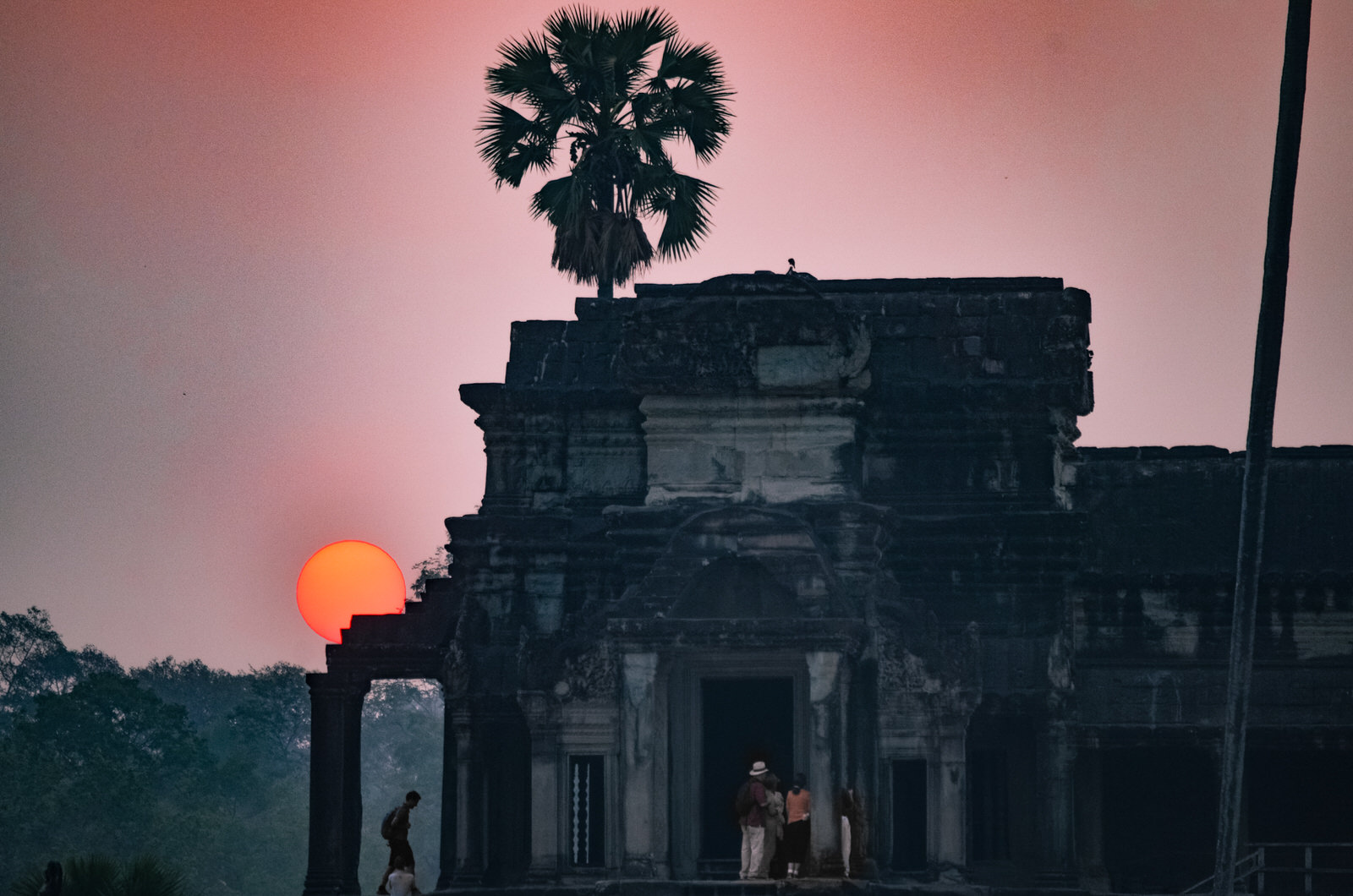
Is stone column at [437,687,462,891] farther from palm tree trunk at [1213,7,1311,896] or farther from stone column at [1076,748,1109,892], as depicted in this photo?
palm tree trunk at [1213,7,1311,896]

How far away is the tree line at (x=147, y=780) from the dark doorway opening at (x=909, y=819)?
820 inches

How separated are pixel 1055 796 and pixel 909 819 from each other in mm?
2004

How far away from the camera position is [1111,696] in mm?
29484

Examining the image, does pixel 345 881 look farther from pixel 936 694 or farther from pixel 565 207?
pixel 565 207

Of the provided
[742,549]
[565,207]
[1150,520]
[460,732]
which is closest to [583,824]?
[460,732]

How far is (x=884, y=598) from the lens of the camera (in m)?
28.1

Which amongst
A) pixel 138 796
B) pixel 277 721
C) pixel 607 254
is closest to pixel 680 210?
pixel 607 254

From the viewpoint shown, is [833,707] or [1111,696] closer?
[833,707]

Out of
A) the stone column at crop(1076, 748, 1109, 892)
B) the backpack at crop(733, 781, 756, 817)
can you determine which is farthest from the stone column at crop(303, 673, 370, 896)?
the stone column at crop(1076, 748, 1109, 892)

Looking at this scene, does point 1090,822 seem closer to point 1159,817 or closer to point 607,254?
point 1159,817

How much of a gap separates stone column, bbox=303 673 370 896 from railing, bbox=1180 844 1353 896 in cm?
1103

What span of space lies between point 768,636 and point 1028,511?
521 cm

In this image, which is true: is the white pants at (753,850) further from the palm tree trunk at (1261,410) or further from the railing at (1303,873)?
the railing at (1303,873)

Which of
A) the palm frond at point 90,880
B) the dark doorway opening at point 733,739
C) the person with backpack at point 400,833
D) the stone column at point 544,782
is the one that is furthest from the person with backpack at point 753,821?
the palm frond at point 90,880
